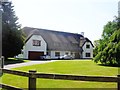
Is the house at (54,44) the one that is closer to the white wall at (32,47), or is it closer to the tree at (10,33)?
the white wall at (32,47)

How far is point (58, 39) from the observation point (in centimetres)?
6775

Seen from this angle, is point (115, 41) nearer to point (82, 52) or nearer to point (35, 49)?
point (35, 49)

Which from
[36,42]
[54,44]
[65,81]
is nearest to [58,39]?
[54,44]

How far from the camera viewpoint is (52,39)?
64875 mm

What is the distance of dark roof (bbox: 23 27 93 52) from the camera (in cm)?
6103

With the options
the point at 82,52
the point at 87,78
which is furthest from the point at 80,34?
the point at 87,78

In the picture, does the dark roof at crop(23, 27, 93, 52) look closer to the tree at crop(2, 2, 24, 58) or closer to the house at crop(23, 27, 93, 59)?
the house at crop(23, 27, 93, 59)

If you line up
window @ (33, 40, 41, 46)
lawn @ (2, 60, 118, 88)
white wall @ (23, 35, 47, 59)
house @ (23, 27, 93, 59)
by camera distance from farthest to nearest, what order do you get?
window @ (33, 40, 41, 46) < house @ (23, 27, 93, 59) < white wall @ (23, 35, 47, 59) < lawn @ (2, 60, 118, 88)

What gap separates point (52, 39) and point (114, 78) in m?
58.3

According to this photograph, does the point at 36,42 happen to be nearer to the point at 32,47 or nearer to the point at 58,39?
the point at 32,47

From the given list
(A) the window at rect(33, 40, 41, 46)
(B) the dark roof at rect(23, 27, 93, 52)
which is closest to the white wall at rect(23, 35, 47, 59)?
(A) the window at rect(33, 40, 41, 46)

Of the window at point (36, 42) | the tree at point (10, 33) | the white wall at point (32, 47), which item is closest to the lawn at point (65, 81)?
the tree at point (10, 33)

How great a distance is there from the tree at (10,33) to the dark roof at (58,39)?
1449 cm

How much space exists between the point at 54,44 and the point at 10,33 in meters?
24.3
